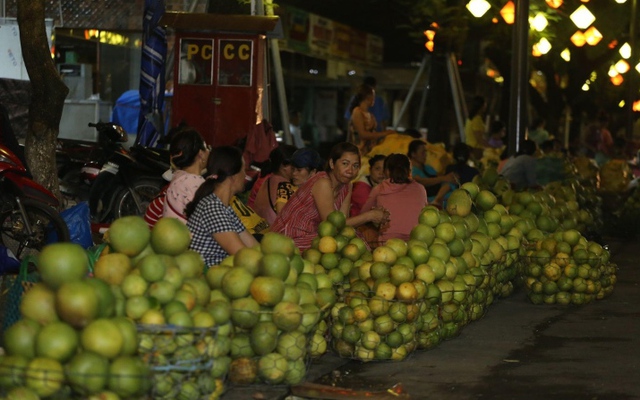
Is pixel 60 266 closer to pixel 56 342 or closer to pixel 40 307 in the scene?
pixel 40 307

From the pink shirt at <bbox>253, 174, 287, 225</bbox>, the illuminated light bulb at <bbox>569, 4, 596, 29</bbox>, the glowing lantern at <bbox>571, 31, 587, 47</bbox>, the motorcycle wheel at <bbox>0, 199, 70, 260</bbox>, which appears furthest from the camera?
the glowing lantern at <bbox>571, 31, 587, 47</bbox>

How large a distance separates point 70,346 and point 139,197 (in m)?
8.70

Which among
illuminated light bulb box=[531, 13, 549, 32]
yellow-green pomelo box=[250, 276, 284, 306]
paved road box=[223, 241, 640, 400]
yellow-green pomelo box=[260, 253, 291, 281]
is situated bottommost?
paved road box=[223, 241, 640, 400]

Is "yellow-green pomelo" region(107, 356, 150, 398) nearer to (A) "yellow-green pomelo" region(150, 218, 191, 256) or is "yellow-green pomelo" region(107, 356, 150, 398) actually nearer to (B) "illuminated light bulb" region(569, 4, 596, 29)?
(A) "yellow-green pomelo" region(150, 218, 191, 256)

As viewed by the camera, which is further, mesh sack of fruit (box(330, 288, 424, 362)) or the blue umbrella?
the blue umbrella

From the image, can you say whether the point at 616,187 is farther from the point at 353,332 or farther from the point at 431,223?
the point at 353,332

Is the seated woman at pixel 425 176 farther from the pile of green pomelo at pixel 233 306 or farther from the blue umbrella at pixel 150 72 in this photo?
the blue umbrella at pixel 150 72

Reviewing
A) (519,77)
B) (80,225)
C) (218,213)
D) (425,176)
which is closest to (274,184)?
(80,225)

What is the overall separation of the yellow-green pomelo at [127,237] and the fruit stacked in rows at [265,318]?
0.50 meters

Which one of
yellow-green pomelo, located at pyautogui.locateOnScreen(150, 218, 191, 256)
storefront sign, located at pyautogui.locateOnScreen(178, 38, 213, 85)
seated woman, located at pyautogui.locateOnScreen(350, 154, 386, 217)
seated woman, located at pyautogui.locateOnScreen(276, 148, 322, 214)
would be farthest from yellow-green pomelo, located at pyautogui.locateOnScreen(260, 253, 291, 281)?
storefront sign, located at pyautogui.locateOnScreen(178, 38, 213, 85)

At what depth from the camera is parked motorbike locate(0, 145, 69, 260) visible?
32.9ft

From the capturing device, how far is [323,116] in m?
33.5

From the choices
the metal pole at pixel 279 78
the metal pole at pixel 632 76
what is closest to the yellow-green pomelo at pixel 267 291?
the metal pole at pixel 279 78

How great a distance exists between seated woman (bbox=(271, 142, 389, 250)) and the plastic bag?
160cm
